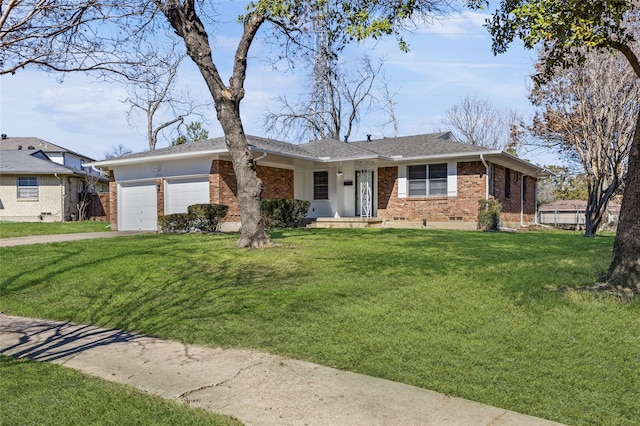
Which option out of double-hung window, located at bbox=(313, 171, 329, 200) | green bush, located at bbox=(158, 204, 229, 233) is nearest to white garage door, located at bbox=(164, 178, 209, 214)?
green bush, located at bbox=(158, 204, 229, 233)

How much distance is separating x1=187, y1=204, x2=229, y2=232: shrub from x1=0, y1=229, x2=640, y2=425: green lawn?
5.58 meters

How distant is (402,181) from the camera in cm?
2080

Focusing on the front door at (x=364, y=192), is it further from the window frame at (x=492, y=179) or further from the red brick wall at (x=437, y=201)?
the window frame at (x=492, y=179)

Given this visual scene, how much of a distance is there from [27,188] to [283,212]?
65.3 ft

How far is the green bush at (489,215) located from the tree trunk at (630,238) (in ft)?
39.3

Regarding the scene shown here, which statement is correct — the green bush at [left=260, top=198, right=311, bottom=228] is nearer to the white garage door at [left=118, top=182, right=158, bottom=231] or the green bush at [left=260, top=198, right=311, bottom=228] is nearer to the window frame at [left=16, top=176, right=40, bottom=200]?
the white garage door at [left=118, top=182, right=158, bottom=231]

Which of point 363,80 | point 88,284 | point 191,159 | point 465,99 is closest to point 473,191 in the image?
point 191,159

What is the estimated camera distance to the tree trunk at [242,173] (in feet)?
37.8

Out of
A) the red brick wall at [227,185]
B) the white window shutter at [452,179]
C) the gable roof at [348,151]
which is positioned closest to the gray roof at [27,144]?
the gable roof at [348,151]

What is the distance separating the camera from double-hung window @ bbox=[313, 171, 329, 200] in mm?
22172

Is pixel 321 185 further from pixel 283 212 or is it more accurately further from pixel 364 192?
pixel 283 212

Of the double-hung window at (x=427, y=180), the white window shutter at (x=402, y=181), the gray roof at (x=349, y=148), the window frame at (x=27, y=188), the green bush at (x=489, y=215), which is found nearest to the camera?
the green bush at (x=489, y=215)

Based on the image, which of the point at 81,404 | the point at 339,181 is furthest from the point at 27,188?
the point at 81,404

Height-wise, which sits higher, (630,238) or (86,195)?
(86,195)
